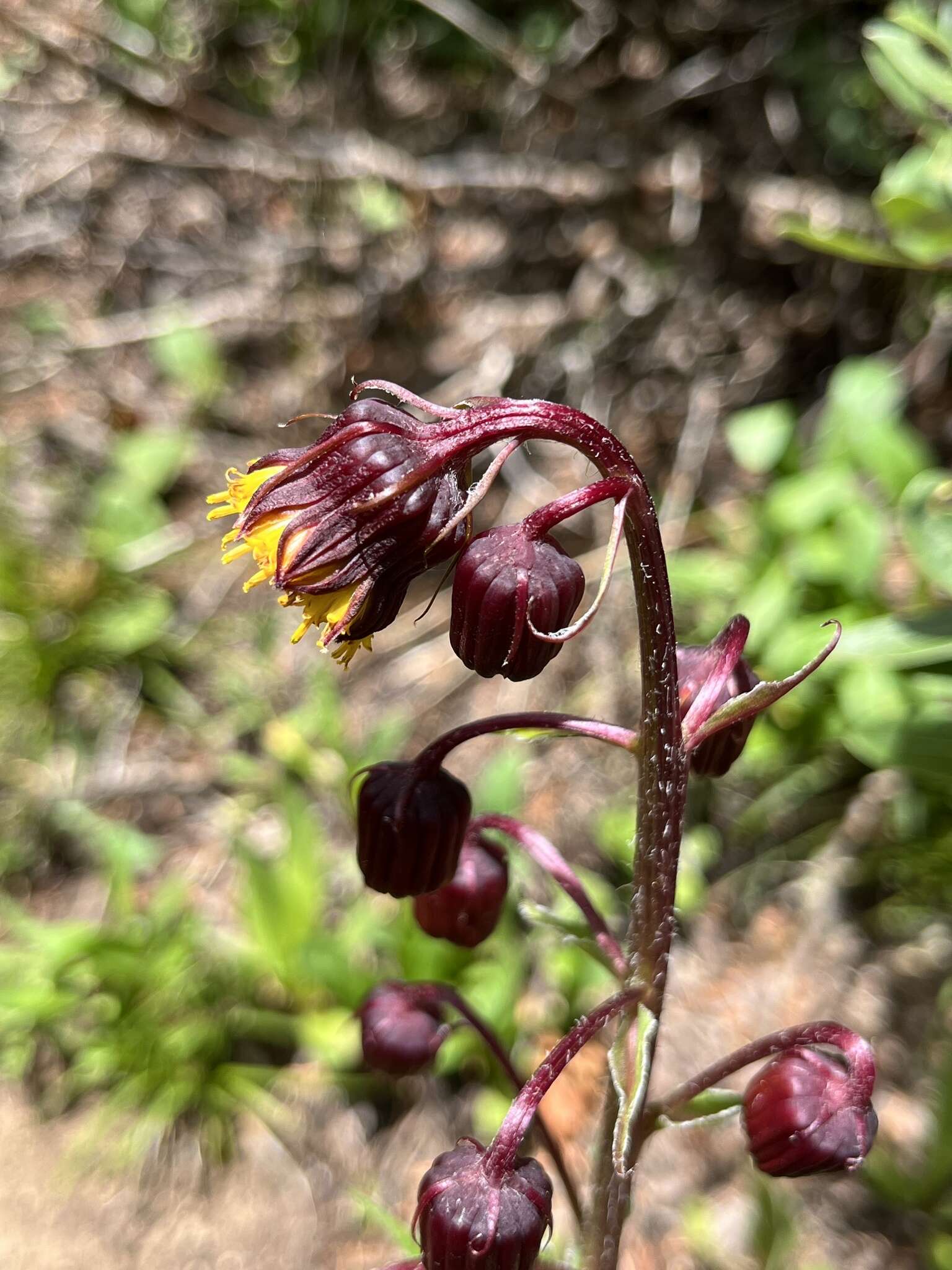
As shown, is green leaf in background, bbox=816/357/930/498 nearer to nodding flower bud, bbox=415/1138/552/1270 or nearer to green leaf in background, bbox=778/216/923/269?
green leaf in background, bbox=778/216/923/269

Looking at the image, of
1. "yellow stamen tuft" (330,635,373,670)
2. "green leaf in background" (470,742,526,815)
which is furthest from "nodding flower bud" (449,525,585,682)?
"green leaf in background" (470,742,526,815)

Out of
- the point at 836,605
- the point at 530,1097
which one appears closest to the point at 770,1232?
the point at 530,1097

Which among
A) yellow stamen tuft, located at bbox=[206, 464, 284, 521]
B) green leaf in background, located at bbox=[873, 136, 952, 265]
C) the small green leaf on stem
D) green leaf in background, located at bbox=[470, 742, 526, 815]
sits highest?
green leaf in background, located at bbox=[873, 136, 952, 265]

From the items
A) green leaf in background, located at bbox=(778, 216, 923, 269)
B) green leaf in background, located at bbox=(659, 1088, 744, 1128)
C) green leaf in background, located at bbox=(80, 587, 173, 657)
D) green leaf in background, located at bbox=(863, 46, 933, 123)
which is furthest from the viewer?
green leaf in background, located at bbox=(80, 587, 173, 657)

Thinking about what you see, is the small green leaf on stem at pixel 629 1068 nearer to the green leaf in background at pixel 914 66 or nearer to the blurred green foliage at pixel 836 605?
the blurred green foliage at pixel 836 605

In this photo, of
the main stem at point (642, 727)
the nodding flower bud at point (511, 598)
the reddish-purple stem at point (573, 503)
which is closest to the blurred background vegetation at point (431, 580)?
the main stem at point (642, 727)

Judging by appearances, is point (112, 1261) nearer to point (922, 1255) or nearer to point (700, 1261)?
point (700, 1261)
